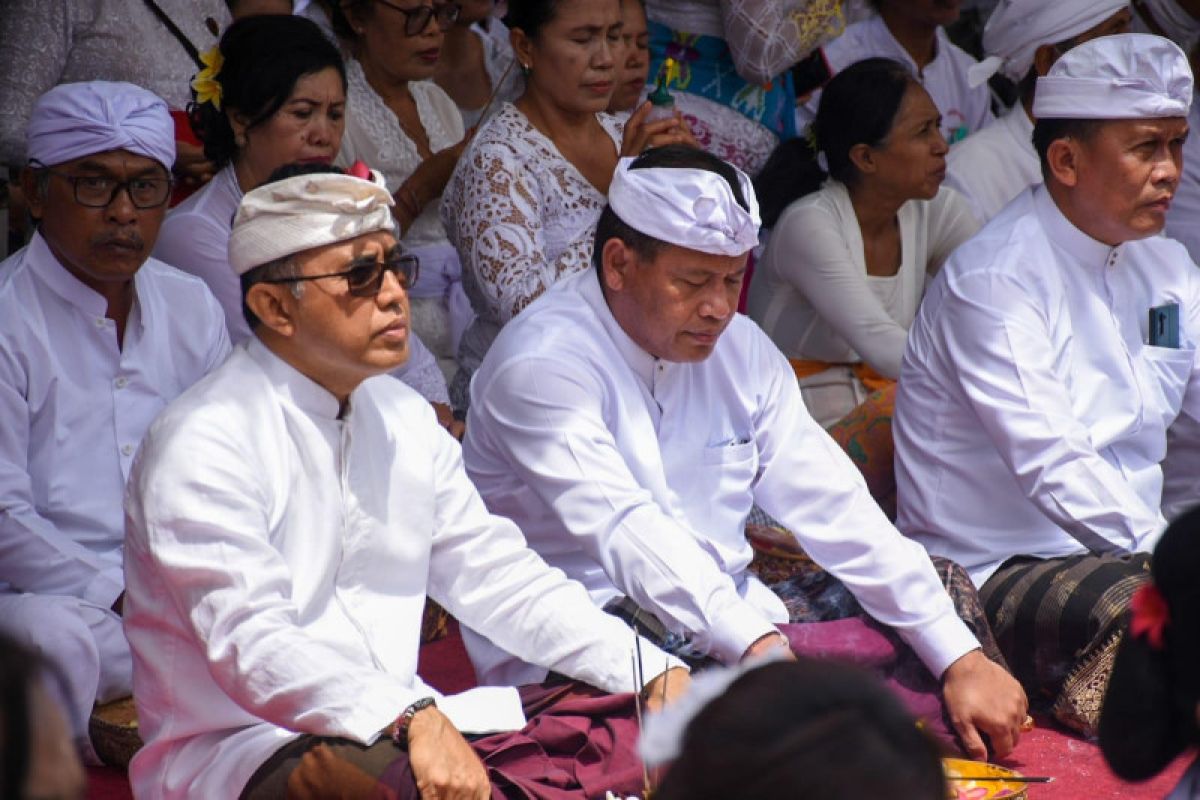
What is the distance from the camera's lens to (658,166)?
13.4ft

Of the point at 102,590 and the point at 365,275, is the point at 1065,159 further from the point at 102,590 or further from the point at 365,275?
the point at 102,590

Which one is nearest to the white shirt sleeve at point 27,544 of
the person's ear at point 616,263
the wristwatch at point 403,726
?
the wristwatch at point 403,726

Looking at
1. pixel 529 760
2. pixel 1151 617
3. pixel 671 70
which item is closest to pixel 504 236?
pixel 671 70

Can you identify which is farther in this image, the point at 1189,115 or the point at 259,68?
the point at 1189,115

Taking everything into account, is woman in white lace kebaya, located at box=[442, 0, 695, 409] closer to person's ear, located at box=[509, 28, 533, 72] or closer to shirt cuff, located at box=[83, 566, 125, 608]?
person's ear, located at box=[509, 28, 533, 72]

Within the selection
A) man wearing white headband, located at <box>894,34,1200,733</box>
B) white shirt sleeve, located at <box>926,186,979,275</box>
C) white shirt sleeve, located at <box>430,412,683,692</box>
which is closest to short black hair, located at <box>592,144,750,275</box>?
white shirt sleeve, located at <box>430,412,683,692</box>

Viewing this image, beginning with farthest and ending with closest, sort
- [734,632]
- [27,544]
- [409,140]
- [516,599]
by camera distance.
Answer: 1. [409,140]
2. [27,544]
3. [734,632]
4. [516,599]

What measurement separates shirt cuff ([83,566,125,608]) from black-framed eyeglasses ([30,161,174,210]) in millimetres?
916

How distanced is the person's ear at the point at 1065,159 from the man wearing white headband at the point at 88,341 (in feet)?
7.58

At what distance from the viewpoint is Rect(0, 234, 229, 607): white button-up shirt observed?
12.9 feet

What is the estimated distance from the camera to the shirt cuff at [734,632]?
3.71 metres

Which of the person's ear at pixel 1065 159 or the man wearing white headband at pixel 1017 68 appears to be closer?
the person's ear at pixel 1065 159

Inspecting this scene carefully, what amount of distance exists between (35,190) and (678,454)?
1.72m

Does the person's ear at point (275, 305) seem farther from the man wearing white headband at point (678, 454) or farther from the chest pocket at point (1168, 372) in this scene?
the chest pocket at point (1168, 372)
